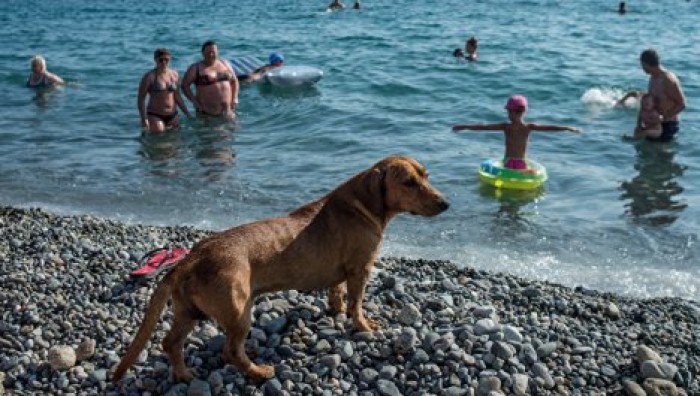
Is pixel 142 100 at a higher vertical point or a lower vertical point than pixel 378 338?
lower

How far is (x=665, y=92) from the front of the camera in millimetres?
13172

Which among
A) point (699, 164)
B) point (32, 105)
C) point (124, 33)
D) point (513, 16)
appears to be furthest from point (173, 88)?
point (513, 16)

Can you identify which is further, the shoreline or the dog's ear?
the dog's ear

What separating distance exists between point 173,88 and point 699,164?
8.55m

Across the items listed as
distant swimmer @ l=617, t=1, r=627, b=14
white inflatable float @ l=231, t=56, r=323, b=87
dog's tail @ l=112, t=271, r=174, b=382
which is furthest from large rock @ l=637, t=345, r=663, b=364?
distant swimmer @ l=617, t=1, r=627, b=14

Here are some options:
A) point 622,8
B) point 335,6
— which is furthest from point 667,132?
point 335,6

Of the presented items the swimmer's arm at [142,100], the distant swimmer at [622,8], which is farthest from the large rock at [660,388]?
the distant swimmer at [622,8]

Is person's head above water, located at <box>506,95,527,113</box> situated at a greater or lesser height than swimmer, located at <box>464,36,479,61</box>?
greater

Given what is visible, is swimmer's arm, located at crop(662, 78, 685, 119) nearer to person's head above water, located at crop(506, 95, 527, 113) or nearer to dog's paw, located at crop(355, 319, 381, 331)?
person's head above water, located at crop(506, 95, 527, 113)

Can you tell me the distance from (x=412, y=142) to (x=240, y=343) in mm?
9472

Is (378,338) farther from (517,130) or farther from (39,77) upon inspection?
(39,77)

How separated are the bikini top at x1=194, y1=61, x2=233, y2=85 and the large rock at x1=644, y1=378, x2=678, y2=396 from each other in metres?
10.9

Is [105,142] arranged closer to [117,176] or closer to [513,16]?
[117,176]

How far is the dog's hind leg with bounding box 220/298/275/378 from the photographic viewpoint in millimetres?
5000
